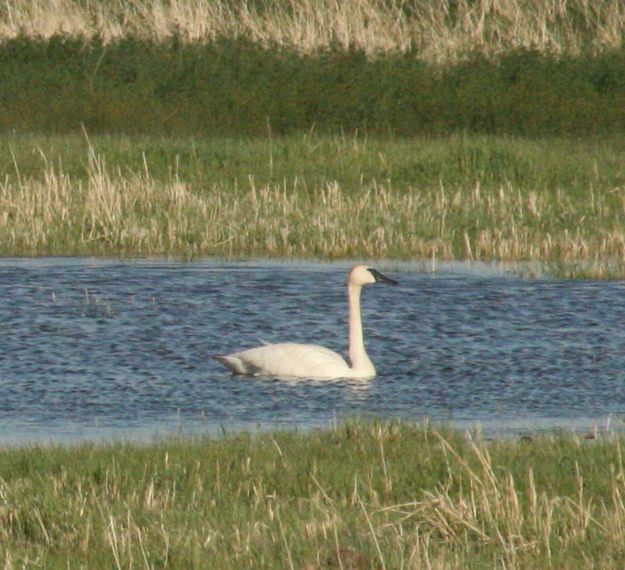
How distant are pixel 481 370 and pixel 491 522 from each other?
5.42 meters

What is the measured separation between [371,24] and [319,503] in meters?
Result: 26.4

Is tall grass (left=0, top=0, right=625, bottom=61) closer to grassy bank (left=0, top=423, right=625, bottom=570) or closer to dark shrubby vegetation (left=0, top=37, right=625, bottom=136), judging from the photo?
dark shrubby vegetation (left=0, top=37, right=625, bottom=136)

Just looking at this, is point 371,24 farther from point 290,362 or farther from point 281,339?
point 290,362

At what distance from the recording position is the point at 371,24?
33.4m

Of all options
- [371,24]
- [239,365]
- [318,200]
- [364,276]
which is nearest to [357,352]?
[239,365]

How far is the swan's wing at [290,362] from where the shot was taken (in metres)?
12.5

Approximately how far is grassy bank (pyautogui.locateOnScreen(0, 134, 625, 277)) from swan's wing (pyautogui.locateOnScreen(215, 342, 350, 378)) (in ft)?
16.5

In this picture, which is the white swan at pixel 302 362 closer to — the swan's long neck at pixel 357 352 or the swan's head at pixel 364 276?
the swan's long neck at pixel 357 352

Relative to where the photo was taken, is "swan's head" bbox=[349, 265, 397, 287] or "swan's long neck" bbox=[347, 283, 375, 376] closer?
"swan's long neck" bbox=[347, 283, 375, 376]

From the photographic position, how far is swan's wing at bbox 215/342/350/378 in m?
12.5

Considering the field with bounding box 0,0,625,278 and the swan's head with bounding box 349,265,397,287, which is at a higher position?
the field with bounding box 0,0,625,278

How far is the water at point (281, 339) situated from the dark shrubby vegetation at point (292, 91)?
1133cm

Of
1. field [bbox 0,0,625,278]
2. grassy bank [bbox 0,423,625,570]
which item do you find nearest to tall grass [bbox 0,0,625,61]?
field [bbox 0,0,625,278]

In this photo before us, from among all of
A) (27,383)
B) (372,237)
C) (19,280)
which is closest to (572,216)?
(372,237)
